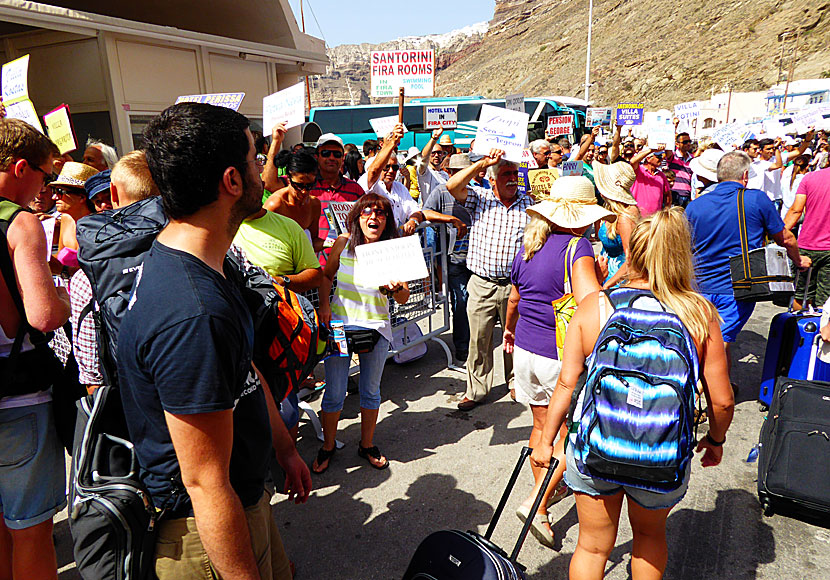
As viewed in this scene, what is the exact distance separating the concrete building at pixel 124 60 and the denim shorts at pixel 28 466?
22.5 feet

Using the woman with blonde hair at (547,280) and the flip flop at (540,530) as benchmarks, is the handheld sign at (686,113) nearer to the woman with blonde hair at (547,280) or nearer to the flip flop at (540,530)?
the woman with blonde hair at (547,280)

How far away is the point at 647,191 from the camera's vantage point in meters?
7.10

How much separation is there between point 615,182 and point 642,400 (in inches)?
120

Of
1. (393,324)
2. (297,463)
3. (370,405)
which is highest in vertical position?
(297,463)

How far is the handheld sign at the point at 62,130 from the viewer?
14.0 ft

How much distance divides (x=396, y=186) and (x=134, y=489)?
4.64 meters

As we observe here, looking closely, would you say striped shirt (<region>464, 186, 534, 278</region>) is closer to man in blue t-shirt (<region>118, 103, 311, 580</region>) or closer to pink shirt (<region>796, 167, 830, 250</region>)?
man in blue t-shirt (<region>118, 103, 311, 580</region>)

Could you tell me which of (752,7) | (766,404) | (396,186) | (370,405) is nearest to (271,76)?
(396,186)

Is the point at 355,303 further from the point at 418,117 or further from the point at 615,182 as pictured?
the point at 418,117

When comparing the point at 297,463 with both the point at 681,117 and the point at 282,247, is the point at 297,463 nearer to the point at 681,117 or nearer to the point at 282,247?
the point at 282,247

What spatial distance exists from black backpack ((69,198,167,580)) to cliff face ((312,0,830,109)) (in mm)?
41838

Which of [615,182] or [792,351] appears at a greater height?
[615,182]

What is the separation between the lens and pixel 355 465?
3.77 metres

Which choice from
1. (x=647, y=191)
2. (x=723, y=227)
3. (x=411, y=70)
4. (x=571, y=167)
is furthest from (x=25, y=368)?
(x=571, y=167)
